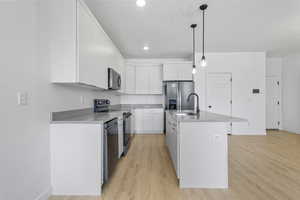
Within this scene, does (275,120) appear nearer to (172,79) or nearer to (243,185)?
(172,79)

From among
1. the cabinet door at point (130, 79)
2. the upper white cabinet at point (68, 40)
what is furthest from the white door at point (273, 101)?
the upper white cabinet at point (68, 40)

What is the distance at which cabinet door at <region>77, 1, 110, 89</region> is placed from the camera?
195 centimetres

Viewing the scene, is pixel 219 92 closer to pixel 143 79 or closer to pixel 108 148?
pixel 143 79

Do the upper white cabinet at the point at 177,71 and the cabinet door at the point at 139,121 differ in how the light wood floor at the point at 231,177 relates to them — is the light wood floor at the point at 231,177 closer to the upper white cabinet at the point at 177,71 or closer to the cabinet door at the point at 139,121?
the cabinet door at the point at 139,121

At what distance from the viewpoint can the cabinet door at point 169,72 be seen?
510 cm

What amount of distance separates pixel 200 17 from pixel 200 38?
1.05m

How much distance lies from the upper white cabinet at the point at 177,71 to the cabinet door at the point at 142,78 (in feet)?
2.26

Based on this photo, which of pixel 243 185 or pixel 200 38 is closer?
pixel 243 185

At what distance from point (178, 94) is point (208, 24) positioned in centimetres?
231

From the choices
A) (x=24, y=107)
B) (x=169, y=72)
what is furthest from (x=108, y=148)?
(x=169, y=72)

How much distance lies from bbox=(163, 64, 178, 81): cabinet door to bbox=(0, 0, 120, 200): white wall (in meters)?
3.65

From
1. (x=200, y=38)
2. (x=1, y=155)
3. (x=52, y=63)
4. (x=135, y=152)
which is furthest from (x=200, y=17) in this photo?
(x=1, y=155)

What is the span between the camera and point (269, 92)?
5.68 metres

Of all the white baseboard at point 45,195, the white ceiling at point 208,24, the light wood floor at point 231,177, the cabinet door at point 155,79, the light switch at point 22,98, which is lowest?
the light wood floor at point 231,177
